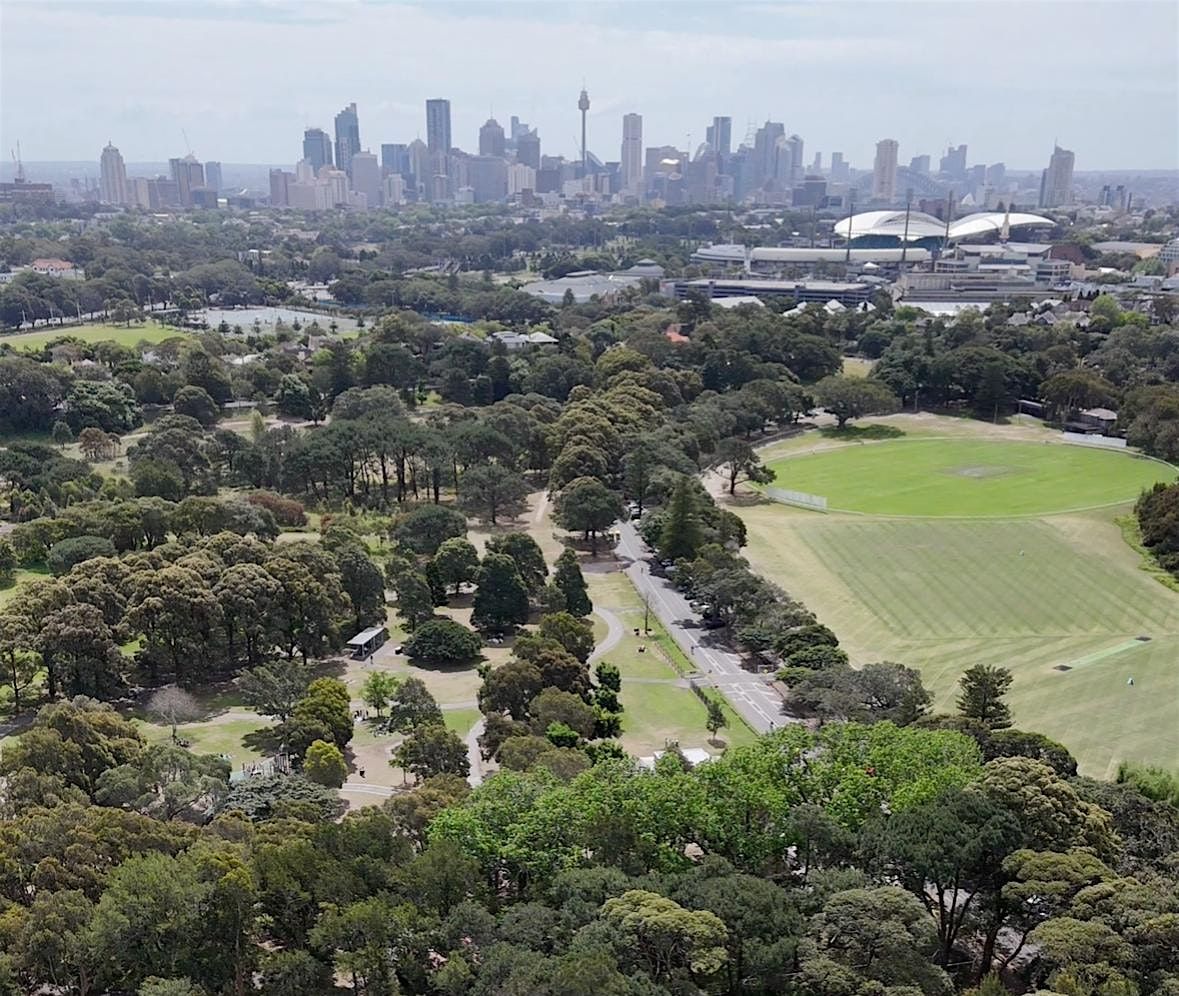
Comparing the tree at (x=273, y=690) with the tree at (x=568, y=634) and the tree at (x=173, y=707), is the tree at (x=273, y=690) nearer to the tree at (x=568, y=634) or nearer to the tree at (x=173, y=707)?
the tree at (x=173, y=707)

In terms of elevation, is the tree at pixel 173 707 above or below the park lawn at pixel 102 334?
above

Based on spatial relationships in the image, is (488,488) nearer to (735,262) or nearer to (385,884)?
(385,884)

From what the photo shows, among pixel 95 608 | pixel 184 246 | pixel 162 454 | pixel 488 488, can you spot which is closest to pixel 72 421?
pixel 162 454

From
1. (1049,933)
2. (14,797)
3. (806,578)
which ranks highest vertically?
(1049,933)

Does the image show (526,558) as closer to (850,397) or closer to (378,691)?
(378,691)

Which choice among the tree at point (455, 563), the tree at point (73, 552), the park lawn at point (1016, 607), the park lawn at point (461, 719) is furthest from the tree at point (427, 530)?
the park lawn at point (1016, 607)

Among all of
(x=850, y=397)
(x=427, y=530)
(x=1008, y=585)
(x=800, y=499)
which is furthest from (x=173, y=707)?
(x=850, y=397)
